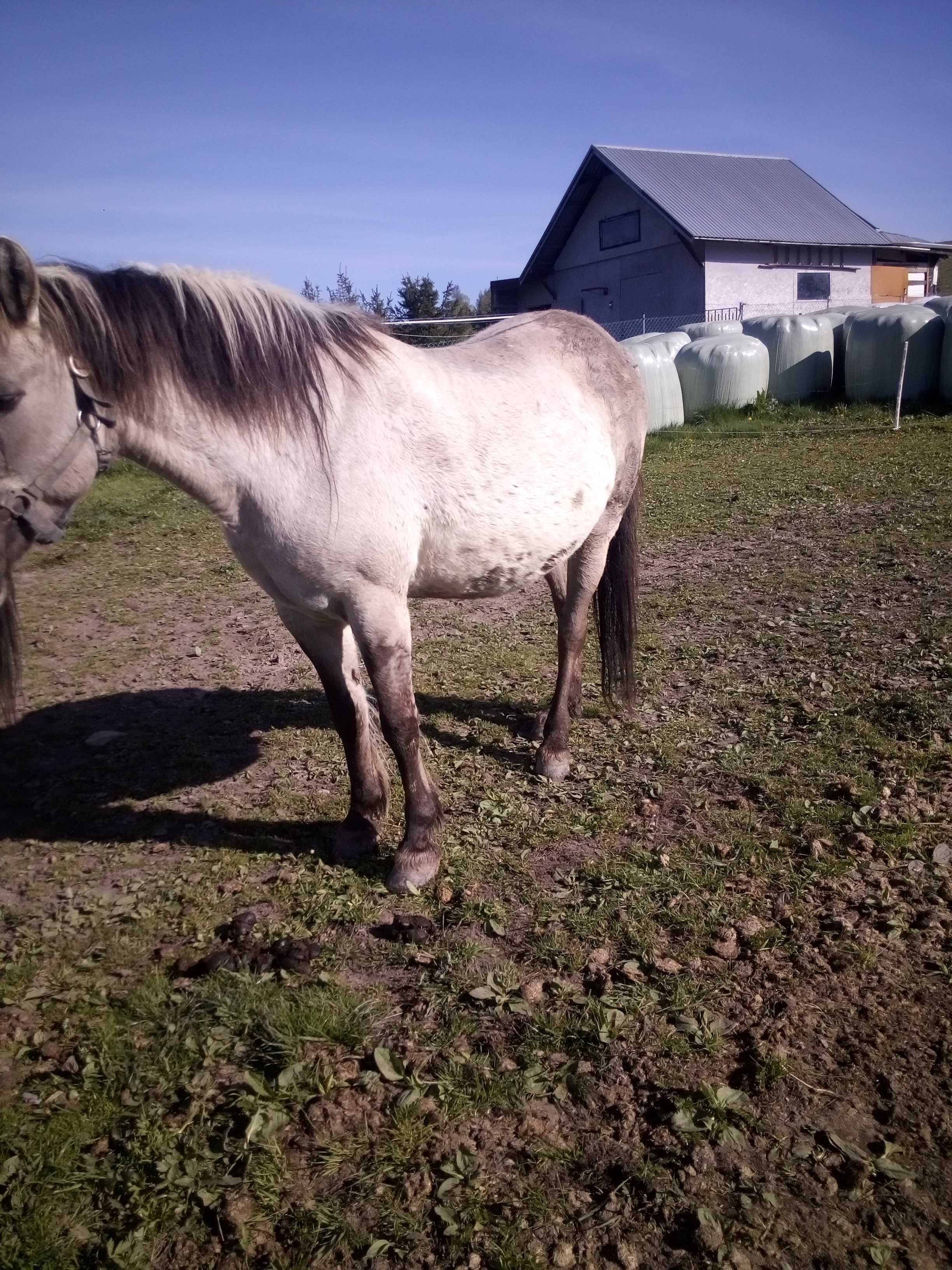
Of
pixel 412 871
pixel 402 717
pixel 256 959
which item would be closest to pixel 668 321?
pixel 402 717

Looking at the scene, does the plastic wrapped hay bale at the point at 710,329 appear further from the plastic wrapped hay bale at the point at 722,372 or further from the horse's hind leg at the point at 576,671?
the horse's hind leg at the point at 576,671

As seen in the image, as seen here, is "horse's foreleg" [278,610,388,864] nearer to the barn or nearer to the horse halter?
the horse halter

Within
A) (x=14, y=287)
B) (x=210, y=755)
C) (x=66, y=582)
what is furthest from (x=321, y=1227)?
(x=66, y=582)

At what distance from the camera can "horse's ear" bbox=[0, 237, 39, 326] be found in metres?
2.04

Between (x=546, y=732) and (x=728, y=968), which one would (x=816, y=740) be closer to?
(x=546, y=732)

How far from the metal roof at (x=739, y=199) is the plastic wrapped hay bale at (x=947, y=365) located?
9049mm

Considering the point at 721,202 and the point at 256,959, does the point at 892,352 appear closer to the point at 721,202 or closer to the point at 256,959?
the point at 721,202

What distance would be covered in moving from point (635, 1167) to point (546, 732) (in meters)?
2.21

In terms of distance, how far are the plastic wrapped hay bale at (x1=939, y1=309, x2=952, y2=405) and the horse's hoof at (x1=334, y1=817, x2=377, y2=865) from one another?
557 inches

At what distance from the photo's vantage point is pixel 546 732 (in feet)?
12.9

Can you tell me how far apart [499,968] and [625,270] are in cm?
2476

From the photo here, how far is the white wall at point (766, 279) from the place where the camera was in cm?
2191

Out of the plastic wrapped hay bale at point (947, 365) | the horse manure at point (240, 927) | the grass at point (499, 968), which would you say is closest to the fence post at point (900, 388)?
the plastic wrapped hay bale at point (947, 365)

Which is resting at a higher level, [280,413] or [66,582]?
[280,413]
